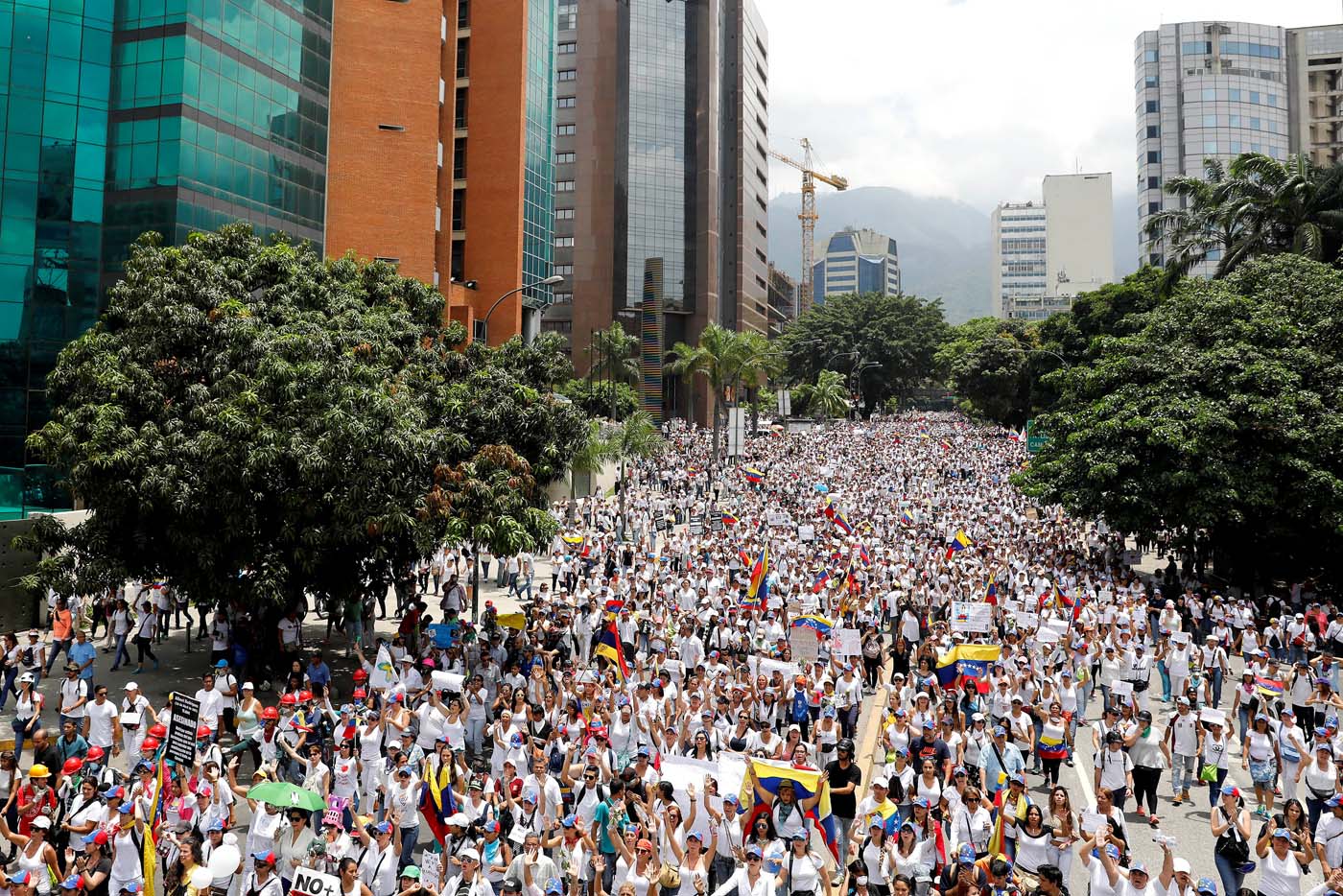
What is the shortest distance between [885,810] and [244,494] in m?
10.9

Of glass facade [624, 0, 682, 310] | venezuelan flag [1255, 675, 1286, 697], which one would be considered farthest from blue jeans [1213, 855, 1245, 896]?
glass facade [624, 0, 682, 310]

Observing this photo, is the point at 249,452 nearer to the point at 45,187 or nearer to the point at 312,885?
the point at 312,885

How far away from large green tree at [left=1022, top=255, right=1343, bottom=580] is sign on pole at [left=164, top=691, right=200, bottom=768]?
2126 cm

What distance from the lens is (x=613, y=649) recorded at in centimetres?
1620

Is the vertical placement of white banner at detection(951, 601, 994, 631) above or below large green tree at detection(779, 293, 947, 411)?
below

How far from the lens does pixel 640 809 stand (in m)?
9.34

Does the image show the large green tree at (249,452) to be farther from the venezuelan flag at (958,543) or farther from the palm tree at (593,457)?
the palm tree at (593,457)

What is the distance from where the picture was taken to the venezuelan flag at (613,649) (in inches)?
626

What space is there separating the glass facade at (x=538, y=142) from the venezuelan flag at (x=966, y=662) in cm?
4231

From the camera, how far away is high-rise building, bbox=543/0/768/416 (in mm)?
83000

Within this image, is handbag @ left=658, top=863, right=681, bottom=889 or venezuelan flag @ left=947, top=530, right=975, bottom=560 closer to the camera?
handbag @ left=658, top=863, right=681, bottom=889

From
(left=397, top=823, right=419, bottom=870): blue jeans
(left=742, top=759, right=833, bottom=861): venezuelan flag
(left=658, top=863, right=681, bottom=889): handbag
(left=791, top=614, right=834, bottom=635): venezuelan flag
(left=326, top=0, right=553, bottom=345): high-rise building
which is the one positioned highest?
(left=326, top=0, right=553, bottom=345): high-rise building

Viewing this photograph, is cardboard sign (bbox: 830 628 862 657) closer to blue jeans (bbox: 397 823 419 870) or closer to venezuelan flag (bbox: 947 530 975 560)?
blue jeans (bbox: 397 823 419 870)

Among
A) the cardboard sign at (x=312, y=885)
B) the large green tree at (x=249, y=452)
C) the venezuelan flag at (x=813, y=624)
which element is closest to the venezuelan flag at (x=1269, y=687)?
the venezuelan flag at (x=813, y=624)
